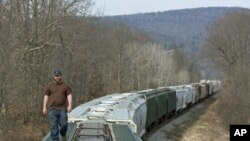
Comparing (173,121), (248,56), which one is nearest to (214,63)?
(248,56)

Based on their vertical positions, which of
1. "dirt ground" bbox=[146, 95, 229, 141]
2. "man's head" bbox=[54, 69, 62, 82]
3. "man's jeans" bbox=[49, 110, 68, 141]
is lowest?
"dirt ground" bbox=[146, 95, 229, 141]

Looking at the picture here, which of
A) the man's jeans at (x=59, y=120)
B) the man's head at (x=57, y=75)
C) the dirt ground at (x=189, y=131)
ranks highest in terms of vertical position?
the man's head at (x=57, y=75)

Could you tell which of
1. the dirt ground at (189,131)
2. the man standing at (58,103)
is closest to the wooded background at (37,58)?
the dirt ground at (189,131)

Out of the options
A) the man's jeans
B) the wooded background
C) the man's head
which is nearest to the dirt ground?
the wooded background

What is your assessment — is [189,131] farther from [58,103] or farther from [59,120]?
[58,103]

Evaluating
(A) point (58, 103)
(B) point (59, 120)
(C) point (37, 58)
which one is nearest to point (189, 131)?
(C) point (37, 58)

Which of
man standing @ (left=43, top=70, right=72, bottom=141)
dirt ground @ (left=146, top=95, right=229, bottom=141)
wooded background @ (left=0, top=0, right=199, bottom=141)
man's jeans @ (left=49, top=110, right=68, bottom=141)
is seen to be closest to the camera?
man's jeans @ (left=49, top=110, right=68, bottom=141)

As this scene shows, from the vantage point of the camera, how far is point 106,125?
14.3 m

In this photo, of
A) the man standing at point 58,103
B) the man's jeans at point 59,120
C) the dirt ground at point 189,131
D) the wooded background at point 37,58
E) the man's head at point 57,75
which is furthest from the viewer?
the dirt ground at point 189,131

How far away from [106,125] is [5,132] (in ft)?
38.2

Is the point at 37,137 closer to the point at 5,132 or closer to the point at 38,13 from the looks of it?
the point at 5,132

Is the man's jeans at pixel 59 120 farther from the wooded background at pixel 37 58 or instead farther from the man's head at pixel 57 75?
the wooded background at pixel 37 58

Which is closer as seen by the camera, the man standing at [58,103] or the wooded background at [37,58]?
the man standing at [58,103]

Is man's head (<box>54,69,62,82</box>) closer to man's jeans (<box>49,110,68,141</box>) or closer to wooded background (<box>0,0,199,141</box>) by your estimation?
man's jeans (<box>49,110,68,141</box>)
